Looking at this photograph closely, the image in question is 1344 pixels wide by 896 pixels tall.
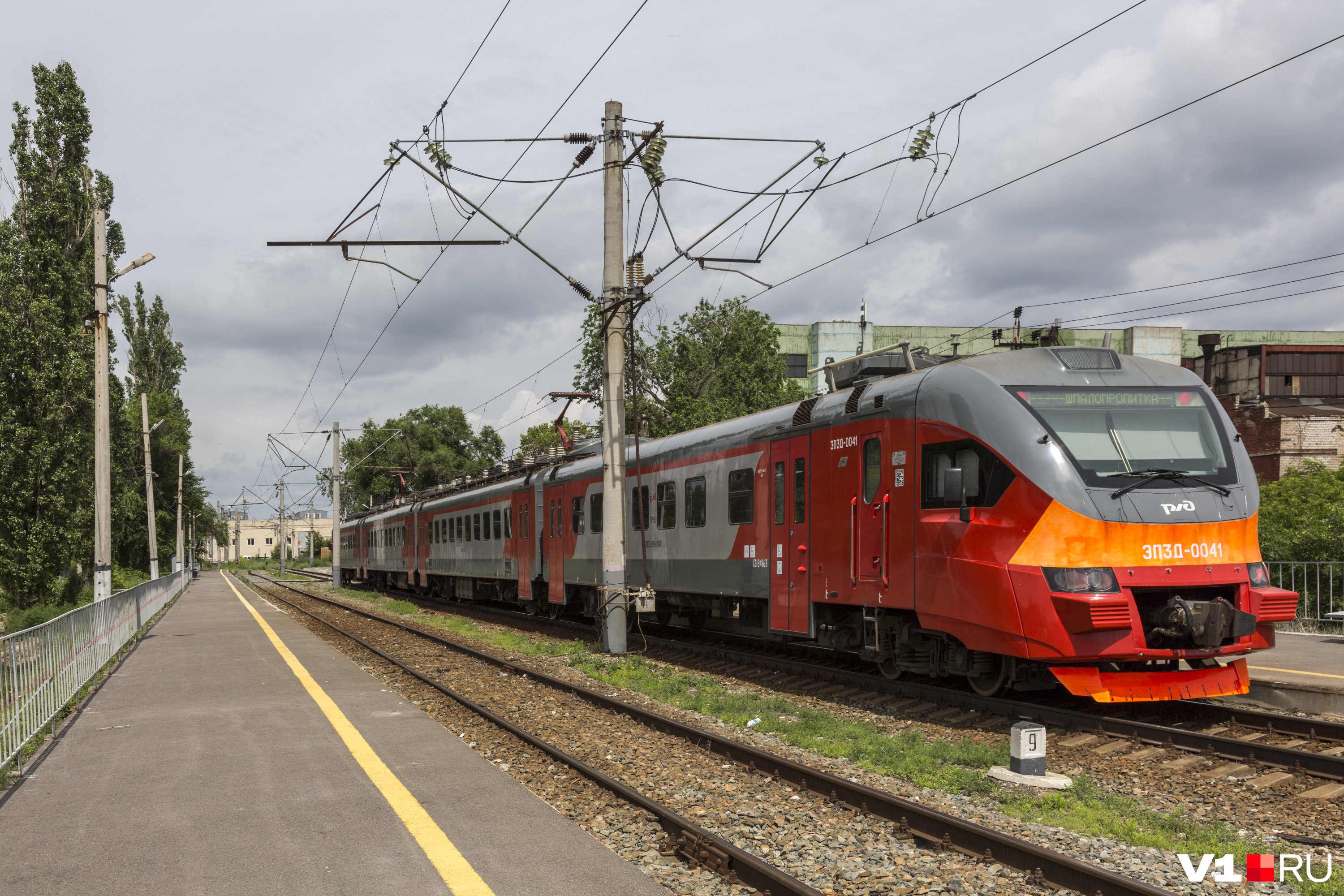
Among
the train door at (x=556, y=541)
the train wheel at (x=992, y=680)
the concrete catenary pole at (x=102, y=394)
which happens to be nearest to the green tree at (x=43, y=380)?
the concrete catenary pole at (x=102, y=394)

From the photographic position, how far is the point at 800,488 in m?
12.6

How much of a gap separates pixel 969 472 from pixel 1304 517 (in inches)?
577

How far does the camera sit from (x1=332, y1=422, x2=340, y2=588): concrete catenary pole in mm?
46250

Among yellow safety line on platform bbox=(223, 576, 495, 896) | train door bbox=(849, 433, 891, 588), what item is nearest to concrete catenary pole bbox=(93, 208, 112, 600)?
yellow safety line on platform bbox=(223, 576, 495, 896)

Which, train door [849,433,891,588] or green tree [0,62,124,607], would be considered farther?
green tree [0,62,124,607]

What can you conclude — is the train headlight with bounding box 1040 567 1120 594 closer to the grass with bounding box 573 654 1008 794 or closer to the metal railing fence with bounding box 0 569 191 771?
the grass with bounding box 573 654 1008 794

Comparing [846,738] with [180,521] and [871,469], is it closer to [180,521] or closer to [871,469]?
[871,469]

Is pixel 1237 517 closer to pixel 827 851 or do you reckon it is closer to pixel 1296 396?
pixel 827 851

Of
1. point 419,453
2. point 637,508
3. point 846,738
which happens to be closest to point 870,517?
point 846,738

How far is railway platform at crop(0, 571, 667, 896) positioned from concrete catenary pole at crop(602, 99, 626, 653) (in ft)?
15.3

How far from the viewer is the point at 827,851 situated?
5945mm

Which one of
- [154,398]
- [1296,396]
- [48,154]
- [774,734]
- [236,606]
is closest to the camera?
[774,734]

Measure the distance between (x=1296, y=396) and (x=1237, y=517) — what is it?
50.1 meters

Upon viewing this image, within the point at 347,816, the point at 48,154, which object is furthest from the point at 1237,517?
the point at 48,154
